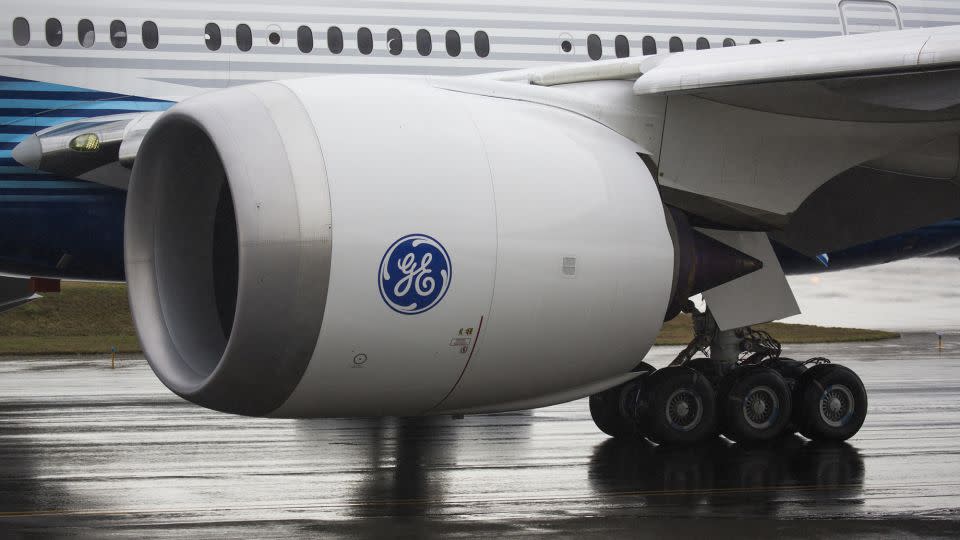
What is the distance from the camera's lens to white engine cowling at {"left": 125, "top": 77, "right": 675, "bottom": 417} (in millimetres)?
6457

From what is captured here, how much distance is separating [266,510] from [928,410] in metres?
7.36

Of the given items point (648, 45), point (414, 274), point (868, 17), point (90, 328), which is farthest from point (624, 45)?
point (90, 328)

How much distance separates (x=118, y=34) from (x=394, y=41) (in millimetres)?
2311

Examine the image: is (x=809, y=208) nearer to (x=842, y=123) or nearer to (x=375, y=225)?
(x=842, y=123)

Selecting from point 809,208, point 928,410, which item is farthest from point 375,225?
point 928,410

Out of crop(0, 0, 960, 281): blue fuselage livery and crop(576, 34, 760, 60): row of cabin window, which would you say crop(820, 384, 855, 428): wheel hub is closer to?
crop(0, 0, 960, 281): blue fuselage livery

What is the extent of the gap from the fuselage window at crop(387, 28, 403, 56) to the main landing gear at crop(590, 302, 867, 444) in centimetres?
353

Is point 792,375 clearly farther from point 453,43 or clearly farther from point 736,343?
point 453,43

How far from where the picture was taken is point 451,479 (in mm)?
8094

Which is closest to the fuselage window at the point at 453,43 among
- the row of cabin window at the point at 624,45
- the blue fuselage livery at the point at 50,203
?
the row of cabin window at the point at 624,45

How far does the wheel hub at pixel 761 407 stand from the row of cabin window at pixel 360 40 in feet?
13.4

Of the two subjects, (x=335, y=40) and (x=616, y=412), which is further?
(x=335, y=40)

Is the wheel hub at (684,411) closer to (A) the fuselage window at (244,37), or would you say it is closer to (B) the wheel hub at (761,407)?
(B) the wheel hub at (761,407)

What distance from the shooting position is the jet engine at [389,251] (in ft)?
21.2
